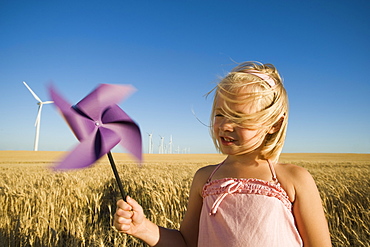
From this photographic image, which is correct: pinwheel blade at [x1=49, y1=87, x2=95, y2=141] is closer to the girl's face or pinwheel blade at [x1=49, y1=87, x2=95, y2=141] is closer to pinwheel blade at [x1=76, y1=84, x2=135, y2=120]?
pinwheel blade at [x1=76, y1=84, x2=135, y2=120]

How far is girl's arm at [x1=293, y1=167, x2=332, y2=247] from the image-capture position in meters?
1.53

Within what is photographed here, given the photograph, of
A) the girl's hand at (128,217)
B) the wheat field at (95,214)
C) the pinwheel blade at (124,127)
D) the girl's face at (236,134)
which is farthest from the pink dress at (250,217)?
the wheat field at (95,214)

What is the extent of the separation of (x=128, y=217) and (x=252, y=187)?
68cm

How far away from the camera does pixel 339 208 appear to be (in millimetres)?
4309

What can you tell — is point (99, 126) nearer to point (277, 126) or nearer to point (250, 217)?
point (250, 217)

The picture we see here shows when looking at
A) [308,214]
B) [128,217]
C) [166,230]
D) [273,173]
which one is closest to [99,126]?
[128,217]

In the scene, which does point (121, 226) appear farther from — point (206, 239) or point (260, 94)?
point (260, 94)

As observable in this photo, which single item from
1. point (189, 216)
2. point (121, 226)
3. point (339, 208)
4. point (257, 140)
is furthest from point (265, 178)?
point (339, 208)

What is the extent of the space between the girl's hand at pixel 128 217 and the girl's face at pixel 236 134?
0.59 meters

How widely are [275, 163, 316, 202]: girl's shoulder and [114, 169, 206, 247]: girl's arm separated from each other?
0.51m

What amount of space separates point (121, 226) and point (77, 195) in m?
3.40

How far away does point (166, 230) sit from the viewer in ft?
6.36

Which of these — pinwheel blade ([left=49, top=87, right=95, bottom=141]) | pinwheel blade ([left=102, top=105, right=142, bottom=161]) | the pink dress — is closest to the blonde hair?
the pink dress

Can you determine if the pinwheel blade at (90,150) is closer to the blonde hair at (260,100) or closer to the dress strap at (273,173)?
the blonde hair at (260,100)
